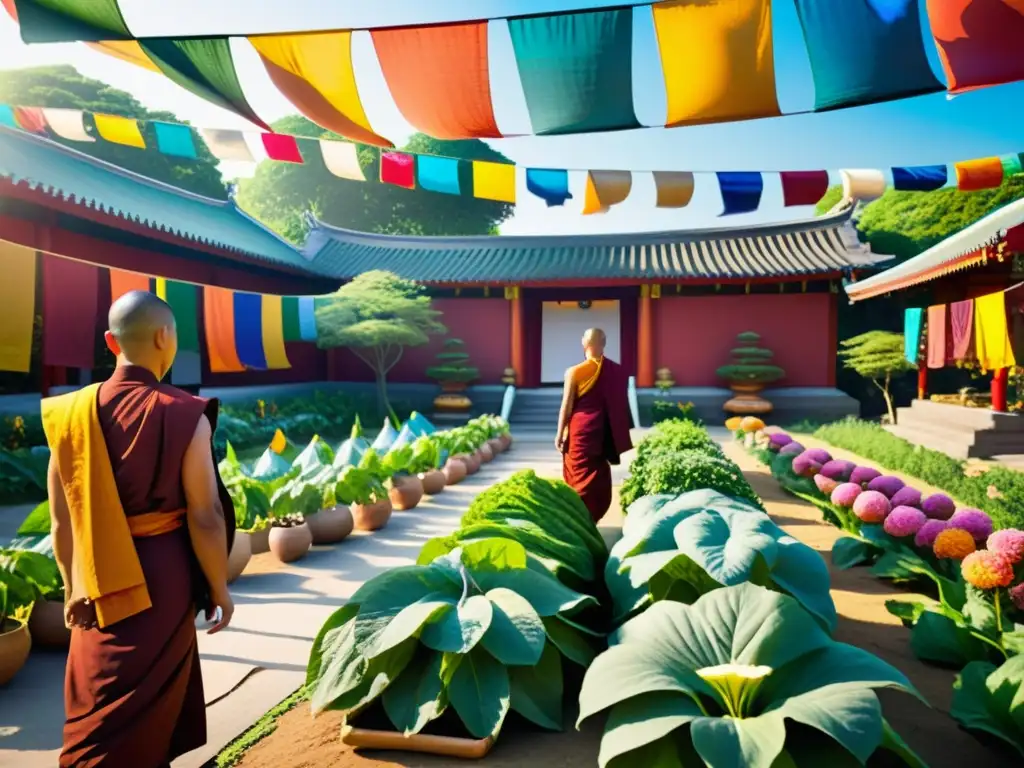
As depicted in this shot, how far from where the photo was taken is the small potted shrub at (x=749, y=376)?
15.0 m

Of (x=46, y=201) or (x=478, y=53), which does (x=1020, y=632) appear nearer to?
(x=478, y=53)

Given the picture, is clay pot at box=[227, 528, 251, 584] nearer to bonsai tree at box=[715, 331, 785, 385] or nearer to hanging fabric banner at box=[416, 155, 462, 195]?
hanging fabric banner at box=[416, 155, 462, 195]

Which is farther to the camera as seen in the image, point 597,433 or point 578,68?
point 597,433

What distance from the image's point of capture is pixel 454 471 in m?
8.07

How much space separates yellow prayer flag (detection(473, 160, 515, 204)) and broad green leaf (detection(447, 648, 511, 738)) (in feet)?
21.5

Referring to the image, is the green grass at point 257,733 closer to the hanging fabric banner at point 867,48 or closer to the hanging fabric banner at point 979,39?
the hanging fabric banner at point 867,48

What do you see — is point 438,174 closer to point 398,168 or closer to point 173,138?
point 398,168

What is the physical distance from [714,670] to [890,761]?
56cm

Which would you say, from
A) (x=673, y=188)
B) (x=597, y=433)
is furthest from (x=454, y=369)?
(x=597, y=433)

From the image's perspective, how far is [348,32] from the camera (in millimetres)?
4176

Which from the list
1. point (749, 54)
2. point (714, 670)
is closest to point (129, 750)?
point (714, 670)

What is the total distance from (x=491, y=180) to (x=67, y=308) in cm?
467

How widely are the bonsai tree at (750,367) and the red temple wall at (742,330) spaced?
700mm

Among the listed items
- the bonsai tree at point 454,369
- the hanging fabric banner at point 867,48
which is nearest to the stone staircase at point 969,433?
the hanging fabric banner at point 867,48
